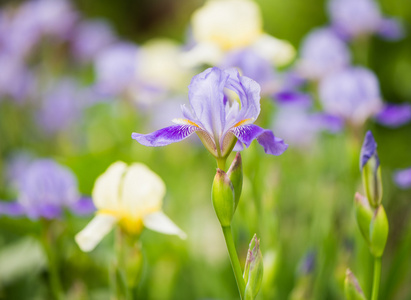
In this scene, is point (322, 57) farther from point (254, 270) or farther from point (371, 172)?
point (254, 270)

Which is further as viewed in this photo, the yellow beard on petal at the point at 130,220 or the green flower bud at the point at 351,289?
the yellow beard on petal at the point at 130,220

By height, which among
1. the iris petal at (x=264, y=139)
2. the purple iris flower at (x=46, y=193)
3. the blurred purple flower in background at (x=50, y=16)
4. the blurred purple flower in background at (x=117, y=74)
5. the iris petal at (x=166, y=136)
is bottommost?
the blurred purple flower in background at (x=117, y=74)

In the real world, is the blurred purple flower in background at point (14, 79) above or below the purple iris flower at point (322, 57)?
below

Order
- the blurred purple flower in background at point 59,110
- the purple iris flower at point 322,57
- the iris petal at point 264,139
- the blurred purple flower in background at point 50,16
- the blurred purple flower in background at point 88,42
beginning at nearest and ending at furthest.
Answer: the iris petal at point 264,139 → the purple iris flower at point 322,57 → the blurred purple flower in background at point 50,16 → the blurred purple flower in background at point 59,110 → the blurred purple flower in background at point 88,42

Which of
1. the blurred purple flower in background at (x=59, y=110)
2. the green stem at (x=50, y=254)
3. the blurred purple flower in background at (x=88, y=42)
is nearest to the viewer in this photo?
the green stem at (x=50, y=254)

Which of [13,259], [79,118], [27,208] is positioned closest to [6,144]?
[79,118]

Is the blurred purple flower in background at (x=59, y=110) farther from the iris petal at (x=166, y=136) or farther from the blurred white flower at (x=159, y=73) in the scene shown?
the iris petal at (x=166, y=136)

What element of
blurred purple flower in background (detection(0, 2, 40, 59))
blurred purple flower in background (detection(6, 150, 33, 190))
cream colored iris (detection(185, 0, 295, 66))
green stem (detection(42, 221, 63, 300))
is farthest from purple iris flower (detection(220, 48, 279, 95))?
blurred purple flower in background (detection(0, 2, 40, 59))

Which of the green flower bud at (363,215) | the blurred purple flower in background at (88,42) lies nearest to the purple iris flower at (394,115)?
the green flower bud at (363,215)
